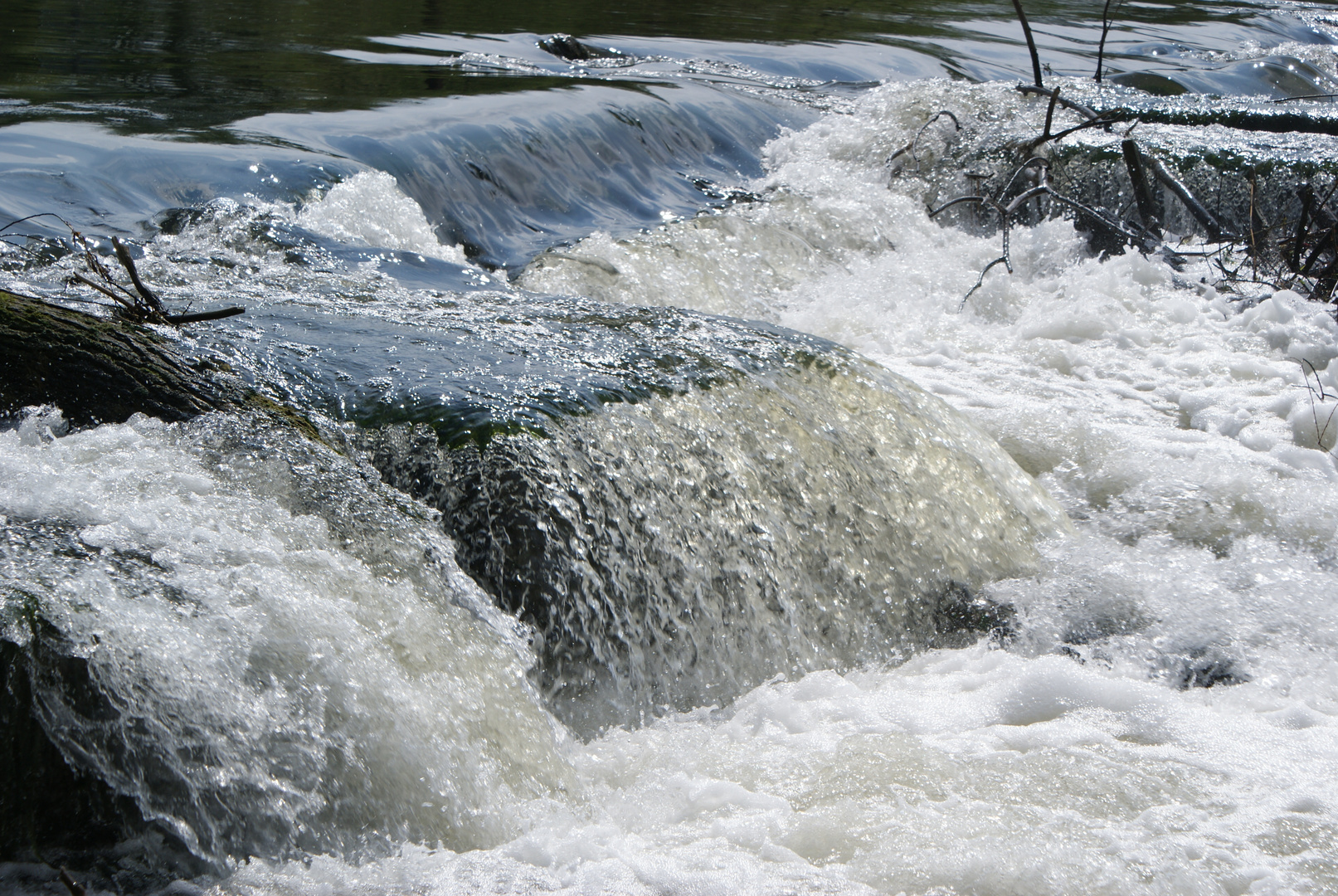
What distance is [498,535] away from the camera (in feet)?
9.45

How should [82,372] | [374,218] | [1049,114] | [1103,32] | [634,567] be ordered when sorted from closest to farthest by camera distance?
[82,372], [634,567], [374,218], [1049,114], [1103,32]

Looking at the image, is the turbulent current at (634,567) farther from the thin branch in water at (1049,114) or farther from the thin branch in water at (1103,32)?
the thin branch in water at (1103,32)

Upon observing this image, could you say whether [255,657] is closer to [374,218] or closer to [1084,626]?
[1084,626]

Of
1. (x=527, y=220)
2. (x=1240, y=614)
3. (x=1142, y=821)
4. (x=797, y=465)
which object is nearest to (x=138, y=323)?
(x=797, y=465)

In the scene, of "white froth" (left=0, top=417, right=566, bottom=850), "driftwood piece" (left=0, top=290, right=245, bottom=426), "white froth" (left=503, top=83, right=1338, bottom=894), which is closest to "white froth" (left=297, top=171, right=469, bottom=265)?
"white froth" (left=503, top=83, right=1338, bottom=894)

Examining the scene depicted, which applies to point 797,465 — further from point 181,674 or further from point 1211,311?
point 1211,311

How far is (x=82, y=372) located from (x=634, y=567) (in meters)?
1.49

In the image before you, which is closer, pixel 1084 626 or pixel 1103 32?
pixel 1084 626

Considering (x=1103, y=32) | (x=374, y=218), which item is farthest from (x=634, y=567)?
(x=1103, y=32)

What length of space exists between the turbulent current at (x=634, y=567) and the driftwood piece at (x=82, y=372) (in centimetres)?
6

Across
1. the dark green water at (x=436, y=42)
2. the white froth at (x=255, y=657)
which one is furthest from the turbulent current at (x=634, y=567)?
the dark green water at (x=436, y=42)

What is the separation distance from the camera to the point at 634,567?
3000mm

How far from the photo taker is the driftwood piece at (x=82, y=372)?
9.21 ft

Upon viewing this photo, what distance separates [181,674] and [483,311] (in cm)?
236
